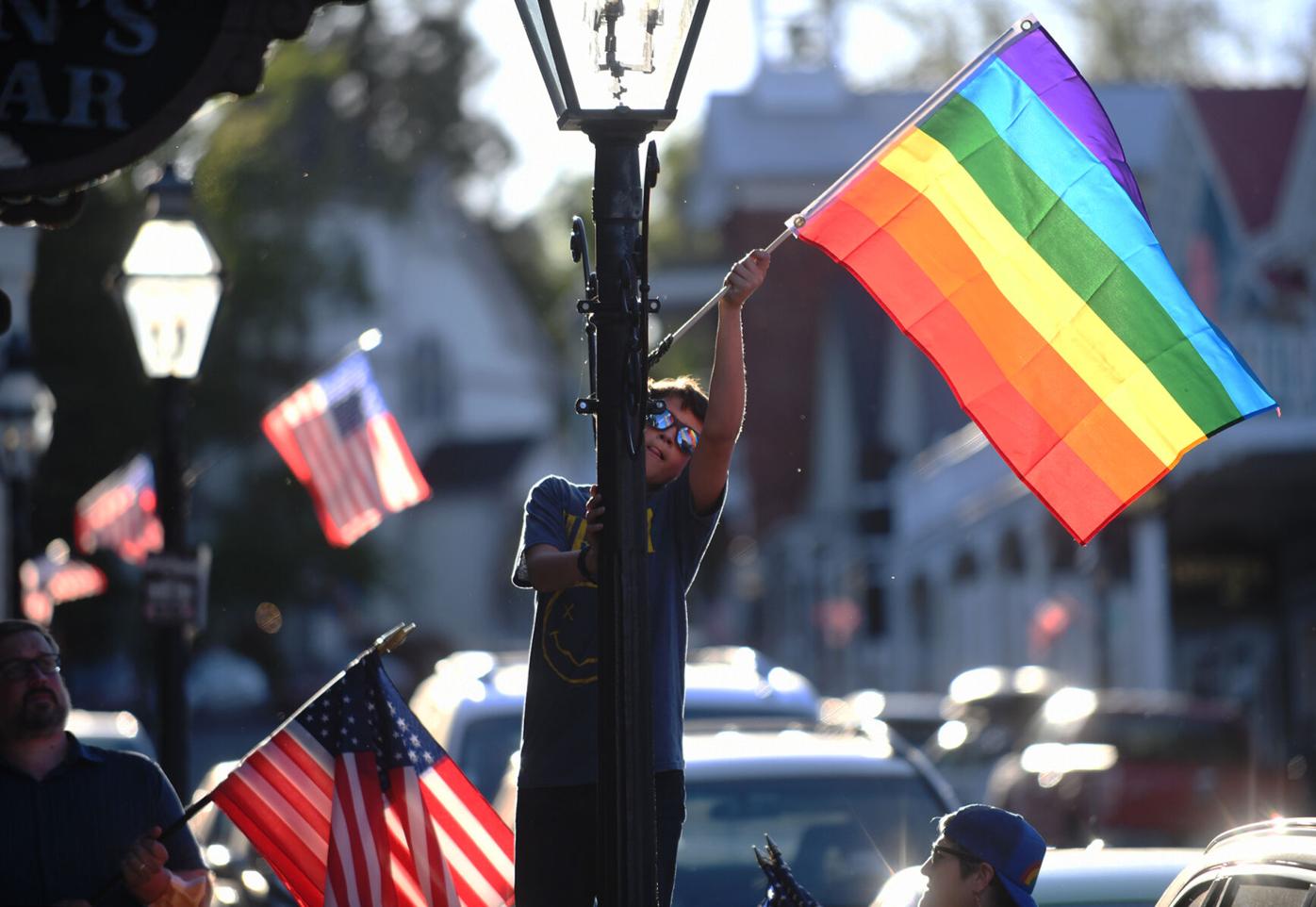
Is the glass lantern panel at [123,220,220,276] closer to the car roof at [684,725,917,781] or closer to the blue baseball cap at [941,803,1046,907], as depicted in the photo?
the car roof at [684,725,917,781]

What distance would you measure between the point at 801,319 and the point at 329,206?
10.5 meters

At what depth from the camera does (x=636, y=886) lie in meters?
5.44

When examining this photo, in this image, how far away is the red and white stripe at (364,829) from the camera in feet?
21.9

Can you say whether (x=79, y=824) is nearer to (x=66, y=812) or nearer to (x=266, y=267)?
(x=66, y=812)

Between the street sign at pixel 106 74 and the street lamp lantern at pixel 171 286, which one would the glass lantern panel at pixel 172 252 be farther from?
the street sign at pixel 106 74

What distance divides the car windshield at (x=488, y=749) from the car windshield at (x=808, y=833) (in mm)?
1935

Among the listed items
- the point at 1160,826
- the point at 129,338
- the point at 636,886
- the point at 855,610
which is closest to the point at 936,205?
the point at 636,886

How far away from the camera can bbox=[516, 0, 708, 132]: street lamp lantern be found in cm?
573

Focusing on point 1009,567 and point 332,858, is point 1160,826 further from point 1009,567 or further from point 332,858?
point 1009,567

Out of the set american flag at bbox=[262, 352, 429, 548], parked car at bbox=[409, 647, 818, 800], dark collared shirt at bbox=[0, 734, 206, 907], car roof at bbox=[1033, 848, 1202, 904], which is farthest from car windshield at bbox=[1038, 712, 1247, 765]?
dark collared shirt at bbox=[0, 734, 206, 907]

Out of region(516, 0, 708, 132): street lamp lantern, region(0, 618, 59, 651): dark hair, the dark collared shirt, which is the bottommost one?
the dark collared shirt

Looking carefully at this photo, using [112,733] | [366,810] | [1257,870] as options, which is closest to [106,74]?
[366,810]

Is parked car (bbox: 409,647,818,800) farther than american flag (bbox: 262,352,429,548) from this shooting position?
No

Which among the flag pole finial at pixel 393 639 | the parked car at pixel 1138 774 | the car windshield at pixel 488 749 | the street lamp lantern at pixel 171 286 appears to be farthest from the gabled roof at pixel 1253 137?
the flag pole finial at pixel 393 639
